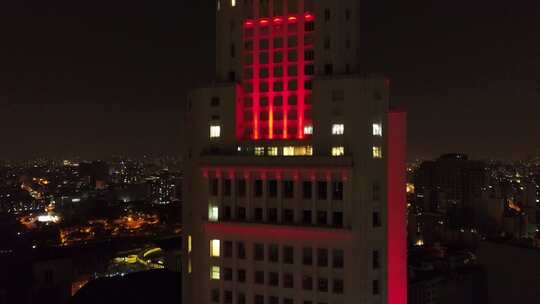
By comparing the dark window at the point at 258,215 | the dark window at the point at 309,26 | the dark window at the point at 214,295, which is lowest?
the dark window at the point at 214,295

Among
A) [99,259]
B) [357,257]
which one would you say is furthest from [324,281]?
Result: [99,259]

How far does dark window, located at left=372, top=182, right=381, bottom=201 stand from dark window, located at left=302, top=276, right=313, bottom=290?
5.20 m

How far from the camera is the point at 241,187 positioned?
24.9 meters

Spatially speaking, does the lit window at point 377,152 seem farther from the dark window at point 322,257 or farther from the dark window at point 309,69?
the dark window at point 309,69

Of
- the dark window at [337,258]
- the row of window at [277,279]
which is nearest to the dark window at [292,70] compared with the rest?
the dark window at [337,258]

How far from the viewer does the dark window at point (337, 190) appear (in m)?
23.0

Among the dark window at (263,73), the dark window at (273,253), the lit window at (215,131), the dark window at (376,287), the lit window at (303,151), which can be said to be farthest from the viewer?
the dark window at (263,73)

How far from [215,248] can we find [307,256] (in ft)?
16.9

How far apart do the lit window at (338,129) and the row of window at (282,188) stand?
5.63 feet

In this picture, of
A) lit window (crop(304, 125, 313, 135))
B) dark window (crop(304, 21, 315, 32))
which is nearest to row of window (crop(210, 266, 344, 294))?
lit window (crop(304, 125, 313, 135))

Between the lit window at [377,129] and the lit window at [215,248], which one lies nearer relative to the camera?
the lit window at [377,129]

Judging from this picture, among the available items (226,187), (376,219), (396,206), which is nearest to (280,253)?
(226,187)

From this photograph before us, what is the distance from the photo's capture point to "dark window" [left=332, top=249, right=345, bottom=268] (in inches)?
891

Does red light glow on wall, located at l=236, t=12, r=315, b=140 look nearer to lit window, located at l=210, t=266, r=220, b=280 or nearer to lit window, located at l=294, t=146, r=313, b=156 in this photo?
lit window, located at l=294, t=146, r=313, b=156
